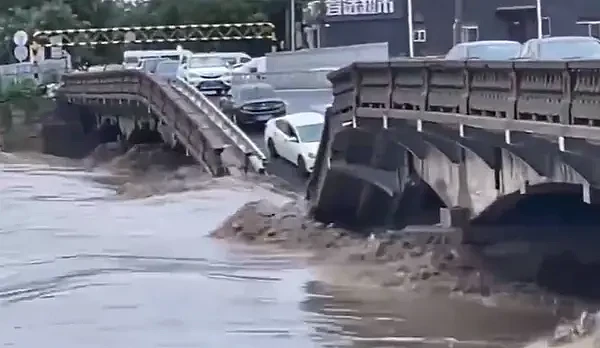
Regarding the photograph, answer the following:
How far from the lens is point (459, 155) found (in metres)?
25.7

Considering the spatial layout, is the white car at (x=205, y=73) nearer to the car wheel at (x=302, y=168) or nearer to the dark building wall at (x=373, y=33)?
the dark building wall at (x=373, y=33)

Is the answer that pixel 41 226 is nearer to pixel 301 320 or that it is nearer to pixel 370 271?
pixel 370 271

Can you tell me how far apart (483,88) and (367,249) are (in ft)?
29.1

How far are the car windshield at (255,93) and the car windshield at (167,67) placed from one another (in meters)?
12.1

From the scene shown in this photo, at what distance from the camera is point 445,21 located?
6500 cm

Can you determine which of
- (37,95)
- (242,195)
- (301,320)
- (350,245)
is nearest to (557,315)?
(301,320)

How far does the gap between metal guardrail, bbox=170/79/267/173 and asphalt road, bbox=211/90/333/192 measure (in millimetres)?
400

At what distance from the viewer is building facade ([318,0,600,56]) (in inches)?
2368

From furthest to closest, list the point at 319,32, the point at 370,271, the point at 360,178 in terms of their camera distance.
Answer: the point at 319,32 < the point at 360,178 < the point at 370,271

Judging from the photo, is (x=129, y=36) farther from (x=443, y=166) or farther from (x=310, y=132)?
(x=443, y=166)

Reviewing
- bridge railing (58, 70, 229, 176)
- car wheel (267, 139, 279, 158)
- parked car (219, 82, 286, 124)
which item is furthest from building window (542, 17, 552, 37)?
car wheel (267, 139, 279, 158)

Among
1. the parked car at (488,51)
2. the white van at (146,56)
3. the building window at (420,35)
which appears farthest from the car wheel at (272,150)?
the white van at (146,56)

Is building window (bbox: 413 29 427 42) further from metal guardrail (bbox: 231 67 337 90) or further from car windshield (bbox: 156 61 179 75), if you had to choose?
car windshield (bbox: 156 61 179 75)

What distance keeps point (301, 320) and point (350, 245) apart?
9415mm
